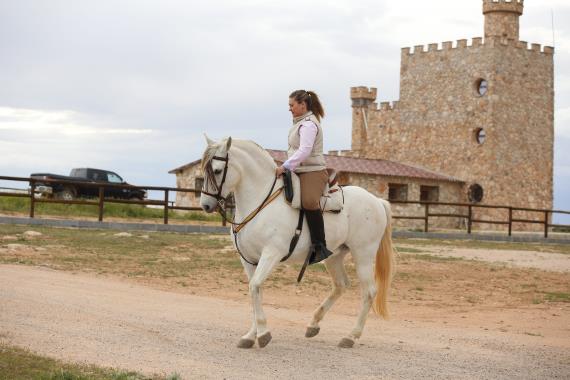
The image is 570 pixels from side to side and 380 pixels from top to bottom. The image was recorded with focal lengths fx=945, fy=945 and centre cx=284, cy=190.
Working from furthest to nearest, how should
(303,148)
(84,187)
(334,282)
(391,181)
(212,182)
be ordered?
(391,181) < (84,187) < (334,282) < (303,148) < (212,182)

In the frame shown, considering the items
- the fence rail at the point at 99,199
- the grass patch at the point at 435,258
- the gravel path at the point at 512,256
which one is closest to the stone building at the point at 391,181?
the fence rail at the point at 99,199

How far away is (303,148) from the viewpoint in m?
8.99

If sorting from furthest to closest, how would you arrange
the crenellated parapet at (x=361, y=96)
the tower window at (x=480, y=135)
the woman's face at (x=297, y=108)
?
the crenellated parapet at (x=361, y=96)
the tower window at (x=480, y=135)
the woman's face at (x=297, y=108)

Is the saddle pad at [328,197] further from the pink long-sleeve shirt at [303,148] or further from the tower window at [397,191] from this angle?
the tower window at [397,191]

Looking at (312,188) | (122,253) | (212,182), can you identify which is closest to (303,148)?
(312,188)

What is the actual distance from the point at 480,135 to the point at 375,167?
5.63 meters

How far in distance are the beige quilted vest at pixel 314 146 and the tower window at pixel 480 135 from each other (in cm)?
3827

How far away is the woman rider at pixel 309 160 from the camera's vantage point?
9.01m

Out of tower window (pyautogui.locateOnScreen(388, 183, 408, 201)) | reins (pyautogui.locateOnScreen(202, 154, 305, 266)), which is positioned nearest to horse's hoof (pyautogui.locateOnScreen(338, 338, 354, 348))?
reins (pyautogui.locateOnScreen(202, 154, 305, 266))

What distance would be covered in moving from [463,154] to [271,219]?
39.4 metres

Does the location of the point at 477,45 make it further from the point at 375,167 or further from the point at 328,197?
the point at 328,197

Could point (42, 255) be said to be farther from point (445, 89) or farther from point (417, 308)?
point (445, 89)

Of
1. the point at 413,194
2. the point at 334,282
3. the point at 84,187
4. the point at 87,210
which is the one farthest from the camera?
→ the point at 413,194

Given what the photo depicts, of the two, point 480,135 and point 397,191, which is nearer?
point 397,191
